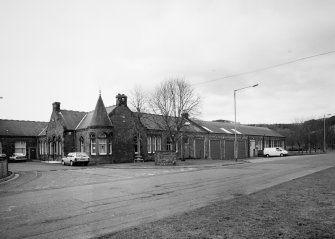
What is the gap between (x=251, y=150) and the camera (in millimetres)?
58500

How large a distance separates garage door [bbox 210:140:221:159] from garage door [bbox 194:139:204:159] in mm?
2407

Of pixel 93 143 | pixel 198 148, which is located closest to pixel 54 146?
pixel 93 143

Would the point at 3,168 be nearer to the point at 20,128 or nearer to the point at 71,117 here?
the point at 71,117

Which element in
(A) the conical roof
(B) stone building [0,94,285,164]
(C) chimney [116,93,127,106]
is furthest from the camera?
(C) chimney [116,93,127,106]

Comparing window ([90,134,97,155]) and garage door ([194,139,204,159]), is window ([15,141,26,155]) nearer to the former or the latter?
window ([90,134,97,155])

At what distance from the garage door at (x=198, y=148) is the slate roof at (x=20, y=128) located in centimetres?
2812

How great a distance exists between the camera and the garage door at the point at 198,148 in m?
46.7

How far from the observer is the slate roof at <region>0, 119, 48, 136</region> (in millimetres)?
47984

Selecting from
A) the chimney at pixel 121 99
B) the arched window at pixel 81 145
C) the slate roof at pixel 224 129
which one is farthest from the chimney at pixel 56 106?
the slate roof at pixel 224 129

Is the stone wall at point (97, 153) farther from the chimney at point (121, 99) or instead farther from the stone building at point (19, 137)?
the stone building at point (19, 137)

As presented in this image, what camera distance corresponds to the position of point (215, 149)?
164 feet

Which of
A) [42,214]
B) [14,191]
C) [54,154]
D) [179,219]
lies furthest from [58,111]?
[179,219]

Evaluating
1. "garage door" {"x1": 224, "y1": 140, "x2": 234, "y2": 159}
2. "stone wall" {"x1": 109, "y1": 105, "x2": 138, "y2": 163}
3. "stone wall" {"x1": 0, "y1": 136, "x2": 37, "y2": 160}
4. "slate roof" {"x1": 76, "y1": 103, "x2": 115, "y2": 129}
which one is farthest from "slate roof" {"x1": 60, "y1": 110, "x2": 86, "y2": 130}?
"garage door" {"x1": 224, "y1": 140, "x2": 234, "y2": 159}

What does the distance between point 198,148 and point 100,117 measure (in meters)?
18.2
